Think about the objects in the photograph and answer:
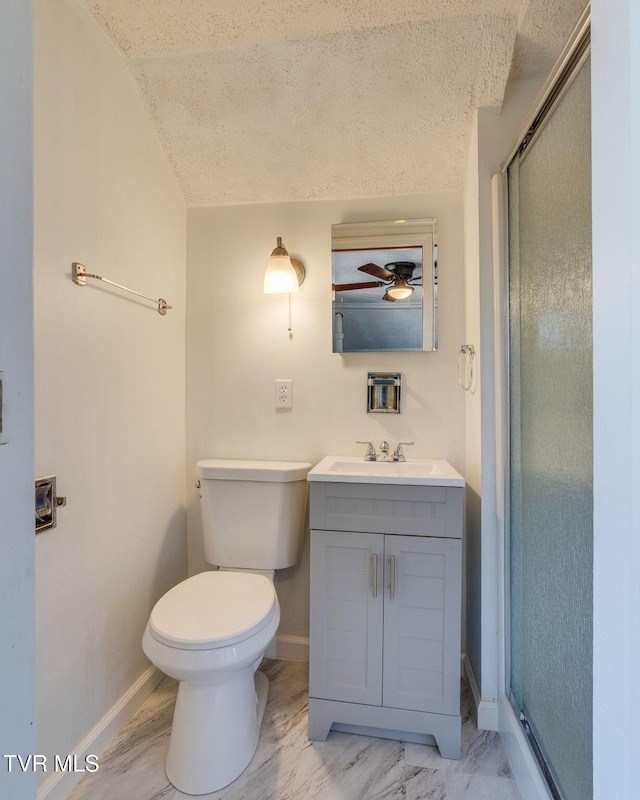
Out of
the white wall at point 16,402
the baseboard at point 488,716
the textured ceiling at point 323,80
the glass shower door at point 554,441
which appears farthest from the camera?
the baseboard at point 488,716

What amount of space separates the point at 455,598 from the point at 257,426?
103 cm

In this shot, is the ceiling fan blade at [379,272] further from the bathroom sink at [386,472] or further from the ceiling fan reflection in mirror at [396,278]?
the bathroom sink at [386,472]

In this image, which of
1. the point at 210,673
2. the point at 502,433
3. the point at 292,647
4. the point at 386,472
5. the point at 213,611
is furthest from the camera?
the point at 292,647

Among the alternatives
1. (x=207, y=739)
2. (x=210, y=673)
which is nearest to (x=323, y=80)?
(x=210, y=673)

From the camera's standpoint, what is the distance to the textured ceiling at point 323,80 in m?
1.25

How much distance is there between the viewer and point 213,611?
48.9 inches

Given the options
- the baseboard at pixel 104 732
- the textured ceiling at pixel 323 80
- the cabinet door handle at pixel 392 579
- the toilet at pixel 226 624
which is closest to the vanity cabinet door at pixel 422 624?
the cabinet door handle at pixel 392 579

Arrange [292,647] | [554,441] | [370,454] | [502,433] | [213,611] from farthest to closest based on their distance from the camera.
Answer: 1. [292,647]
2. [370,454]
3. [502,433]
4. [213,611]
5. [554,441]

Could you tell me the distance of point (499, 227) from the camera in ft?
4.44

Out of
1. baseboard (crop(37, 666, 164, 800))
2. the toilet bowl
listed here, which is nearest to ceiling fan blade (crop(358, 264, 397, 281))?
the toilet bowl

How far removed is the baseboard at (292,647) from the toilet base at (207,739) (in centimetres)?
55

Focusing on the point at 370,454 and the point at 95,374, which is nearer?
the point at 95,374

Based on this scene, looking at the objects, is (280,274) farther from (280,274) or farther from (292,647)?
(292,647)

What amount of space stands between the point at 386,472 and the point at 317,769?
94 cm
